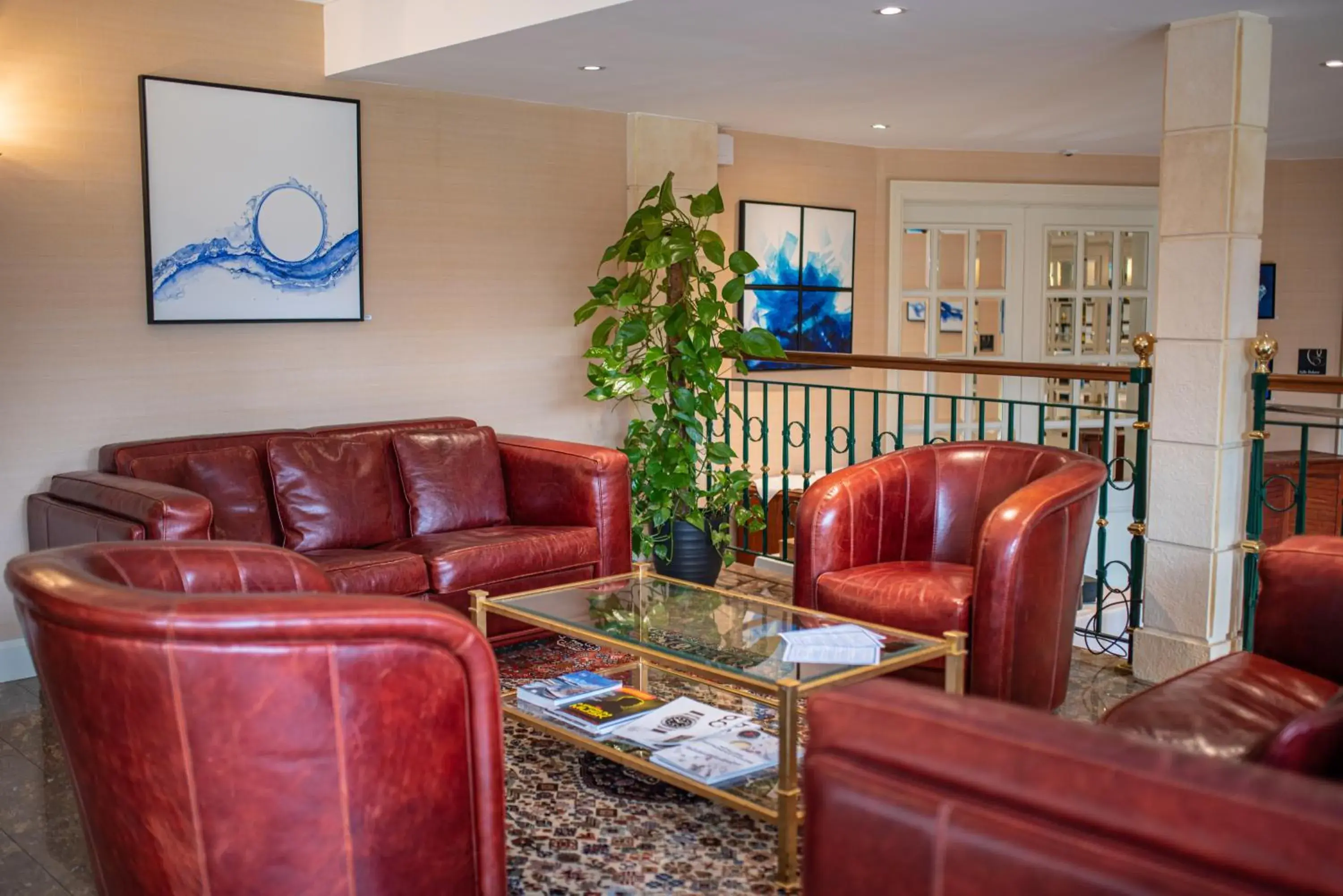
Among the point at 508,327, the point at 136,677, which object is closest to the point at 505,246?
the point at 508,327

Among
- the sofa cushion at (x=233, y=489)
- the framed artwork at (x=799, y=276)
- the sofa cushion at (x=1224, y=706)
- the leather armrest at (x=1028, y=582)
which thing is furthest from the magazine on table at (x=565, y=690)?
the framed artwork at (x=799, y=276)

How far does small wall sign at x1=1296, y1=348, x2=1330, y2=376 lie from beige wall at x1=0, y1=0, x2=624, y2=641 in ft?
16.6

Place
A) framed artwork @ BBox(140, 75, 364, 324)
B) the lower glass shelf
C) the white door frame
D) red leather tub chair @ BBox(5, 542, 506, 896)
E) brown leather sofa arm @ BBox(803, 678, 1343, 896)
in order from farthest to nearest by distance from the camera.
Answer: the white door frame < framed artwork @ BBox(140, 75, 364, 324) < the lower glass shelf < red leather tub chair @ BBox(5, 542, 506, 896) < brown leather sofa arm @ BBox(803, 678, 1343, 896)

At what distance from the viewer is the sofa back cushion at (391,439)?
4.71 m

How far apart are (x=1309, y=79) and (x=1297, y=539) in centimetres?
338

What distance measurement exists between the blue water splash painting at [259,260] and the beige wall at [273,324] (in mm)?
104

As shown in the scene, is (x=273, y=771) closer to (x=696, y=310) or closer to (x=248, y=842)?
(x=248, y=842)

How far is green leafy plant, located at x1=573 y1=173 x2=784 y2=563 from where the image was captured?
17.4 ft

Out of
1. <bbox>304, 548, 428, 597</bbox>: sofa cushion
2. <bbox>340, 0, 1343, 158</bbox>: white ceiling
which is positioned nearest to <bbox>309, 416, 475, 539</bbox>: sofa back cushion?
<bbox>304, 548, 428, 597</bbox>: sofa cushion

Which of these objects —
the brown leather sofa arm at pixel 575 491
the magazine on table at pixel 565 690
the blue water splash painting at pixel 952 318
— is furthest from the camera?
the blue water splash painting at pixel 952 318

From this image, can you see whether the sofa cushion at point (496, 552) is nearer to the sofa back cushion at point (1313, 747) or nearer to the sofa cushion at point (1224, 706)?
the sofa cushion at point (1224, 706)

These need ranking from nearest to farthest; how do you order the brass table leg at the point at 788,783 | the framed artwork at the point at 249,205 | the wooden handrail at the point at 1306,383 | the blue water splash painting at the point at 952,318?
the brass table leg at the point at 788,783
the wooden handrail at the point at 1306,383
the framed artwork at the point at 249,205
the blue water splash painting at the point at 952,318

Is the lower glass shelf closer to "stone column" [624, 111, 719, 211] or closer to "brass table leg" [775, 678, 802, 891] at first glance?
"brass table leg" [775, 678, 802, 891]

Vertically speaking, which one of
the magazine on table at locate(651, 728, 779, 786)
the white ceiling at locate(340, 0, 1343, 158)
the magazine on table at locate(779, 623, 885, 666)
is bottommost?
the magazine on table at locate(651, 728, 779, 786)
